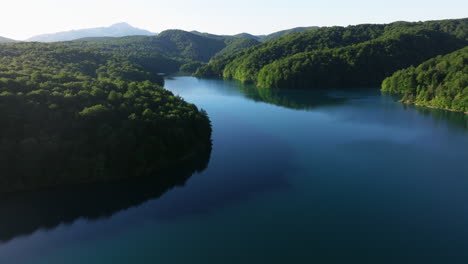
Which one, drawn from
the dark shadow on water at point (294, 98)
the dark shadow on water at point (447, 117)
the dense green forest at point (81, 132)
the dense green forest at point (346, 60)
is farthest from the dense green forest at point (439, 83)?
the dense green forest at point (81, 132)

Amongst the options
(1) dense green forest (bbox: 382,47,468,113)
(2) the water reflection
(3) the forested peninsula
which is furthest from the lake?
(3) the forested peninsula

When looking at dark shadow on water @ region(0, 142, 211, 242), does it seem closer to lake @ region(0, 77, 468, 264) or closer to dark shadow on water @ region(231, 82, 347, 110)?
lake @ region(0, 77, 468, 264)

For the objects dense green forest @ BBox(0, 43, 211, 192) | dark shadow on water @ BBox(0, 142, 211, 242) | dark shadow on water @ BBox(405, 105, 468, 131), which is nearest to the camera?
dark shadow on water @ BBox(0, 142, 211, 242)

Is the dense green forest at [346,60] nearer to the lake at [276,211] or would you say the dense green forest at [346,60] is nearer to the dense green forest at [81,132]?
the lake at [276,211]

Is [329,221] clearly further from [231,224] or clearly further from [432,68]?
[432,68]

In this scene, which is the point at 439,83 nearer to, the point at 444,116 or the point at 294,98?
the point at 444,116

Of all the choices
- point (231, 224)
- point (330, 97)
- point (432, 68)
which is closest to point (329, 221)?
point (231, 224)

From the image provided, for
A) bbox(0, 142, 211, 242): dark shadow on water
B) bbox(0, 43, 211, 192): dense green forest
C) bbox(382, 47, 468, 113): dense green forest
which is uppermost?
bbox(382, 47, 468, 113): dense green forest
